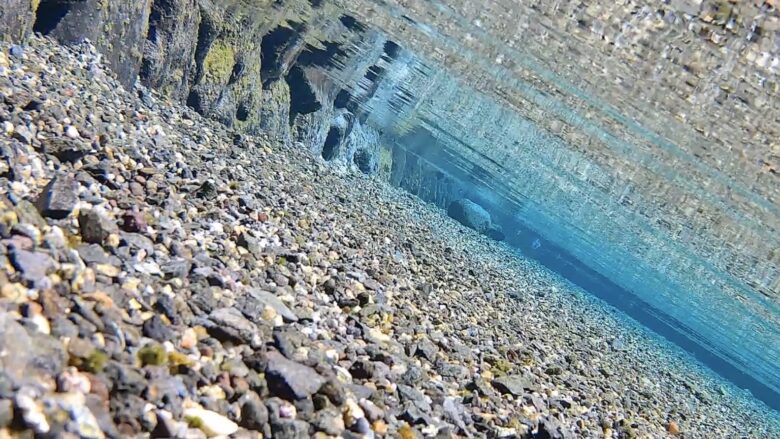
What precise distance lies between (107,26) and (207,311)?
24.5ft

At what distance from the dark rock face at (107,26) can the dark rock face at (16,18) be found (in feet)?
3.06

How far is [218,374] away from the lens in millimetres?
3176

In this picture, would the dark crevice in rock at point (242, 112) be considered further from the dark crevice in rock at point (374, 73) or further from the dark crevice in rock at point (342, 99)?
the dark crevice in rock at point (374, 73)

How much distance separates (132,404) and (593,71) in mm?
13718

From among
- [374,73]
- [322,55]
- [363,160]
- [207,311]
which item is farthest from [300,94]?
[207,311]

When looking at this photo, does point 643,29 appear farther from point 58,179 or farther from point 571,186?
point 571,186

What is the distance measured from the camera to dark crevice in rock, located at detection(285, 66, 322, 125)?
17.4 metres

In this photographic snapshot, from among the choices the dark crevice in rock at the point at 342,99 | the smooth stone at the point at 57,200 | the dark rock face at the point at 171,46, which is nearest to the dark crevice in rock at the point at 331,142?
the dark crevice in rock at the point at 342,99

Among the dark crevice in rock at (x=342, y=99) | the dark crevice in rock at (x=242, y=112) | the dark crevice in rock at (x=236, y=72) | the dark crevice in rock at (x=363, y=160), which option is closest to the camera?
the dark crevice in rock at (x=236, y=72)

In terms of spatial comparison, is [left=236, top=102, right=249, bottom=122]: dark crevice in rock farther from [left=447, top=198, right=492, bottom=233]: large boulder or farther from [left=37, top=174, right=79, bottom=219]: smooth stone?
[left=447, top=198, right=492, bottom=233]: large boulder

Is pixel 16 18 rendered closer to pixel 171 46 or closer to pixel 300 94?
pixel 171 46

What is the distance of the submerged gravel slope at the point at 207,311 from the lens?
8.56 ft

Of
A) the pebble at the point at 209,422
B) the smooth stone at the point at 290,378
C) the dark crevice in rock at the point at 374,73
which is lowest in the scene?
the smooth stone at the point at 290,378

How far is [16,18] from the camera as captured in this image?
22.3ft
